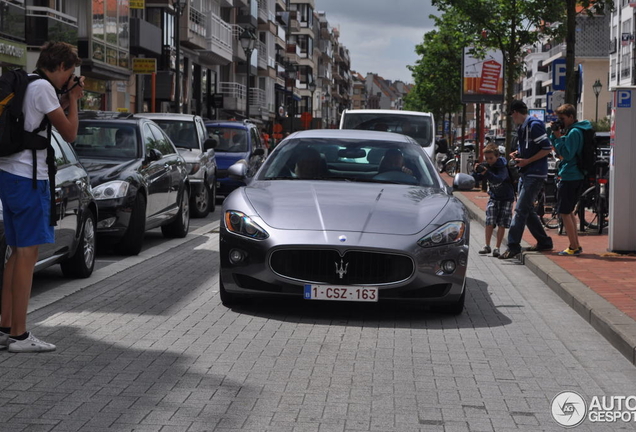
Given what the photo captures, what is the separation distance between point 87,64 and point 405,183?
28.1m

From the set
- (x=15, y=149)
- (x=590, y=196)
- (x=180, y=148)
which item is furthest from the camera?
(x=180, y=148)

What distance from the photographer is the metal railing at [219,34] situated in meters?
54.3

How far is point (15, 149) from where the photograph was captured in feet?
21.2

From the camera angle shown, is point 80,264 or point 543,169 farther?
point 543,169

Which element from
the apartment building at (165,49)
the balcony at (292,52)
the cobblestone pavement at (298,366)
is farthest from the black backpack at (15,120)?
the balcony at (292,52)

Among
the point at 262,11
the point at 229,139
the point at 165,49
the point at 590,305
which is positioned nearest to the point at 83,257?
the point at 590,305

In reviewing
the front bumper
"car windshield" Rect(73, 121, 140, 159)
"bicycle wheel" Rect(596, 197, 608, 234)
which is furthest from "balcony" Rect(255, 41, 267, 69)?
the front bumper

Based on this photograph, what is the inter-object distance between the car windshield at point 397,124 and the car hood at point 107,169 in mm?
9866

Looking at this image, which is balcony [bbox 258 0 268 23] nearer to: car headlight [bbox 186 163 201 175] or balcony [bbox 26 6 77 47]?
balcony [bbox 26 6 77 47]

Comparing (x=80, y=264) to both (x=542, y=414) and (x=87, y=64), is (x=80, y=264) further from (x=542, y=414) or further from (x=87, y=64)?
(x=87, y=64)

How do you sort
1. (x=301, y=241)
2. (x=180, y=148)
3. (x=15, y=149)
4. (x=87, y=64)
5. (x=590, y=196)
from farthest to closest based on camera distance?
(x=87, y=64), (x=180, y=148), (x=590, y=196), (x=301, y=241), (x=15, y=149)

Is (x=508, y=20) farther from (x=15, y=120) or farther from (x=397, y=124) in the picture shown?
(x=15, y=120)

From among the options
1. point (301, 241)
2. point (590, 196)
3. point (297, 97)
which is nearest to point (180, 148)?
point (590, 196)

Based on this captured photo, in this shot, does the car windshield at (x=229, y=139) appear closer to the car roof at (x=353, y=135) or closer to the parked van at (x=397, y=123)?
the parked van at (x=397, y=123)
